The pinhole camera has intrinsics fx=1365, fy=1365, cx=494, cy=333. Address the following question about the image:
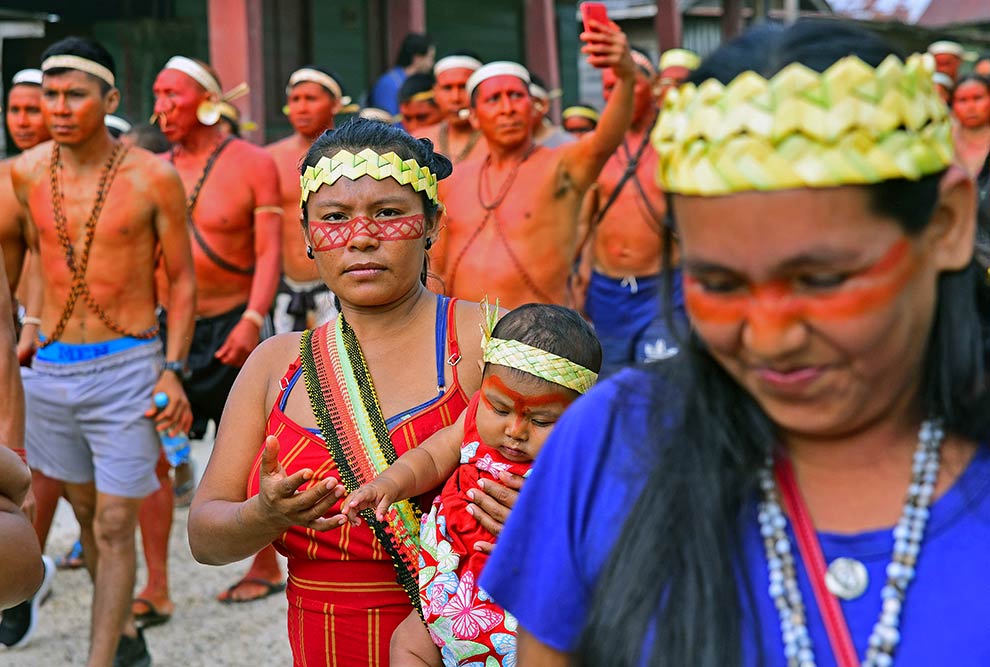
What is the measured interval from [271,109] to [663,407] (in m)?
14.3

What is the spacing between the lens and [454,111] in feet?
29.3

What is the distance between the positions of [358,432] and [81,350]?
9.65 ft

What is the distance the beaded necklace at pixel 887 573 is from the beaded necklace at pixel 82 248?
4237mm

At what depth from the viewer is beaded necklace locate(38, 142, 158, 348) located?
17.9 feet

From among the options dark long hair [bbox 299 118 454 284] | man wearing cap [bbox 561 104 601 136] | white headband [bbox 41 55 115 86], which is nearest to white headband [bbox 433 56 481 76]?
man wearing cap [bbox 561 104 601 136]

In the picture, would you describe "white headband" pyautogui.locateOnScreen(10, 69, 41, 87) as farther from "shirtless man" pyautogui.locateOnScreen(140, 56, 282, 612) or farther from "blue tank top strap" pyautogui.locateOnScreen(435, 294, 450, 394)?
"blue tank top strap" pyautogui.locateOnScreen(435, 294, 450, 394)

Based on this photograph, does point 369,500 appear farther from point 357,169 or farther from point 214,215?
point 214,215

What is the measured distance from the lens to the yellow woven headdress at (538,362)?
9.02 ft

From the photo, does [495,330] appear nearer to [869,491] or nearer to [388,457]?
[388,457]

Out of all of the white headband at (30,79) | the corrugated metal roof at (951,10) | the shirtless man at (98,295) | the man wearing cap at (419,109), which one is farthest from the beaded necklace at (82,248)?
the corrugated metal roof at (951,10)

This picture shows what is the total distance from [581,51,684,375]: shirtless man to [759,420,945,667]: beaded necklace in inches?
213

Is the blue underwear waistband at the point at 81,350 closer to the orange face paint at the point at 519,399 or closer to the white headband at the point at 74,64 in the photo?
the white headband at the point at 74,64

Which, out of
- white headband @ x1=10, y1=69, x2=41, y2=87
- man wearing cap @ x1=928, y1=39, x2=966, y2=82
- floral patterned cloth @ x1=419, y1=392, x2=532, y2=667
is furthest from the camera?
man wearing cap @ x1=928, y1=39, x2=966, y2=82

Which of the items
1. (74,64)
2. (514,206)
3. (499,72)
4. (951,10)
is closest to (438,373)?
(74,64)
